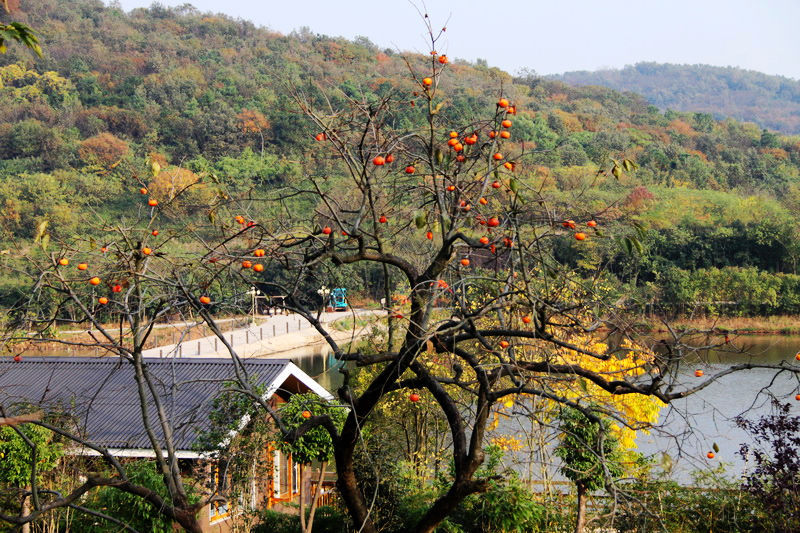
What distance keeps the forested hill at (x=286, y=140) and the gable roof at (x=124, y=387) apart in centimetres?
1235

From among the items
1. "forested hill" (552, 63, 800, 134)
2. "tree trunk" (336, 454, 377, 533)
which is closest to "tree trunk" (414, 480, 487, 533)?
"tree trunk" (336, 454, 377, 533)

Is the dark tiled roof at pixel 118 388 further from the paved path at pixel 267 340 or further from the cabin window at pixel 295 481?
the paved path at pixel 267 340

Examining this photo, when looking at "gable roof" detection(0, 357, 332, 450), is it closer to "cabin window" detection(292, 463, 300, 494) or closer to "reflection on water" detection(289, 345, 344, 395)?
"cabin window" detection(292, 463, 300, 494)

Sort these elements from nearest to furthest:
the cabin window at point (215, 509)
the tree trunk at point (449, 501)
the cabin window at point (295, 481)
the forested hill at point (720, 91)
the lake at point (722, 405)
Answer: the tree trunk at point (449, 501)
the cabin window at point (215, 509)
the cabin window at point (295, 481)
the lake at point (722, 405)
the forested hill at point (720, 91)

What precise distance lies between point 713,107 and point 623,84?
25203 millimetres

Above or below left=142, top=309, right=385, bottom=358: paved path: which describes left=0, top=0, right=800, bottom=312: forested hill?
above

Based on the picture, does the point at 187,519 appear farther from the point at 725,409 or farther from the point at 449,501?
the point at 725,409

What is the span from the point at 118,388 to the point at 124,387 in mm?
340

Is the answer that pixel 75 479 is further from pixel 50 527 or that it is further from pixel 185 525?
pixel 185 525

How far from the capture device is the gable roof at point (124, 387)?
21.7 ft

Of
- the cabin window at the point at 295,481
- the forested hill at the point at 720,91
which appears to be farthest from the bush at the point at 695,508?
the forested hill at the point at 720,91

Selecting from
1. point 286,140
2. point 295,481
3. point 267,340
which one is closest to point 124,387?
point 295,481

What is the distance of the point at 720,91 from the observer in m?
118

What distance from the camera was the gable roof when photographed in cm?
661
